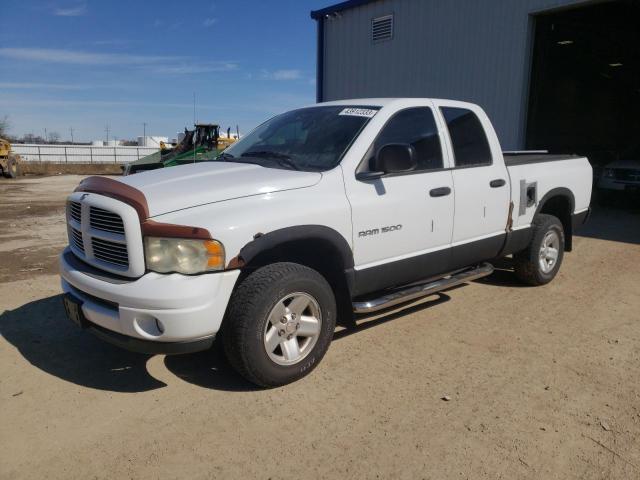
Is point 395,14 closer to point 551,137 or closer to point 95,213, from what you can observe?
point 551,137

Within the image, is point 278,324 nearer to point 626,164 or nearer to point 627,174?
point 627,174

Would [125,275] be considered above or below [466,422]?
above

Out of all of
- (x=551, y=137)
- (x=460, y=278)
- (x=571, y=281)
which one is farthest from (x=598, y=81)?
(x=460, y=278)

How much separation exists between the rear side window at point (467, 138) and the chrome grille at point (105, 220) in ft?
9.33

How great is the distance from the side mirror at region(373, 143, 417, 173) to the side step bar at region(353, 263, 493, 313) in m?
0.98

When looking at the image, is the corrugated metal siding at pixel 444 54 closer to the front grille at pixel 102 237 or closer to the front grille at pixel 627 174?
the front grille at pixel 627 174

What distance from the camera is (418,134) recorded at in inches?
171

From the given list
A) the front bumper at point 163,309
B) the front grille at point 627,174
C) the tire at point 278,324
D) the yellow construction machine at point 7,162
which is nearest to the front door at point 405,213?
the tire at point 278,324

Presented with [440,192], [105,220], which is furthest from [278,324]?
[440,192]

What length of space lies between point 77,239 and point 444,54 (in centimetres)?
1200

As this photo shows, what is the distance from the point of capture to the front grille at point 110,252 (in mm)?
3113

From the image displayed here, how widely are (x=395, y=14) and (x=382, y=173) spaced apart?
483 inches

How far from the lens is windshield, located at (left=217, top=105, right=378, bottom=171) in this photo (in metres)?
3.90

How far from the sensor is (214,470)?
2.64m
